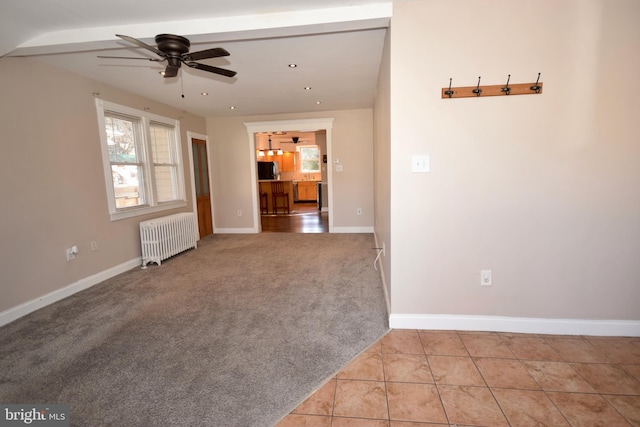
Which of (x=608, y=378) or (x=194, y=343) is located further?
(x=194, y=343)

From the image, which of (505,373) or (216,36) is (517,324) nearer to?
(505,373)

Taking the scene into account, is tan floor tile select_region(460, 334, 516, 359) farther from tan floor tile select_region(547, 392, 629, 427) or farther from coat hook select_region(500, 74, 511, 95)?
coat hook select_region(500, 74, 511, 95)

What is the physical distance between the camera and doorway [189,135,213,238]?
19.1ft

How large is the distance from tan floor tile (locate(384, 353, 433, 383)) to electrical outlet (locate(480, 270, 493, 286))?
0.76 metres

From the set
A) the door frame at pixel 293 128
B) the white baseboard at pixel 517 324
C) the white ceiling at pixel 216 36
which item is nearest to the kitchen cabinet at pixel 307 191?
the door frame at pixel 293 128

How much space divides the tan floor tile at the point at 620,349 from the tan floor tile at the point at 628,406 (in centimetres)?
39

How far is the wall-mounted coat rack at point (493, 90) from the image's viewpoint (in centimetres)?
206

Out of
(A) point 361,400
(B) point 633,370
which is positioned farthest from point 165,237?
(B) point 633,370

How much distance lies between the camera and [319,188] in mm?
9711

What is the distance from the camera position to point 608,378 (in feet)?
5.78

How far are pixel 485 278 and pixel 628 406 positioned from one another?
0.95 meters

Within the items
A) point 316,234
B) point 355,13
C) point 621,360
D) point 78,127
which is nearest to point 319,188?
point 316,234

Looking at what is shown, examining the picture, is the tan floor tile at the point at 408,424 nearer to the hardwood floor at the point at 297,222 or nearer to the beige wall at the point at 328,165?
the beige wall at the point at 328,165

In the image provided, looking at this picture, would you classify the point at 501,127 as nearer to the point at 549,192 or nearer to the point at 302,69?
the point at 549,192
